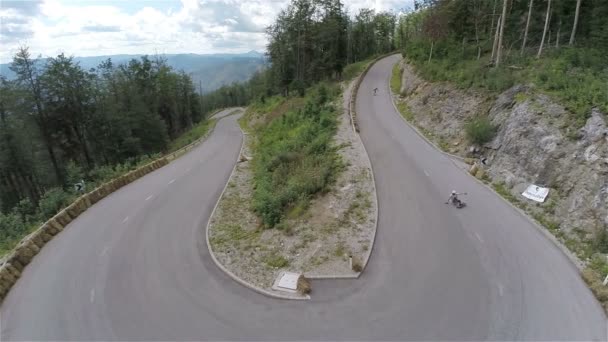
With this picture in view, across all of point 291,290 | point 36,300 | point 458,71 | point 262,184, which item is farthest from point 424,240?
point 458,71

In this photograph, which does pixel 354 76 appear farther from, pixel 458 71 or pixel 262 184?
pixel 262 184

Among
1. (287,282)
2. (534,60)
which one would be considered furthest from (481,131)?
(287,282)

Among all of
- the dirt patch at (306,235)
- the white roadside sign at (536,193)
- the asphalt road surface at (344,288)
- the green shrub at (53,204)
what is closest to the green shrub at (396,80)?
the dirt patch at (306,235)

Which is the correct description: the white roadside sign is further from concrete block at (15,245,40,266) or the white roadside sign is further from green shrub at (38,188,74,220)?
green shrub at (38,188,74,220)

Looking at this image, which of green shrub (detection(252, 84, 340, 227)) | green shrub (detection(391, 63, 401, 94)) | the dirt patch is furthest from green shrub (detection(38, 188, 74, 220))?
green shrub (detection(391, 63, 401, 94))

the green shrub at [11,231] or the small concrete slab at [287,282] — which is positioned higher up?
the small concrete slab at [287,282]

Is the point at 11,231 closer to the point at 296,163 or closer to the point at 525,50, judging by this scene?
the point at 296,163

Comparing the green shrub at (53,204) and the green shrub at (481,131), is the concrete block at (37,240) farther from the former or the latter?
the green shrub at (481,131)
